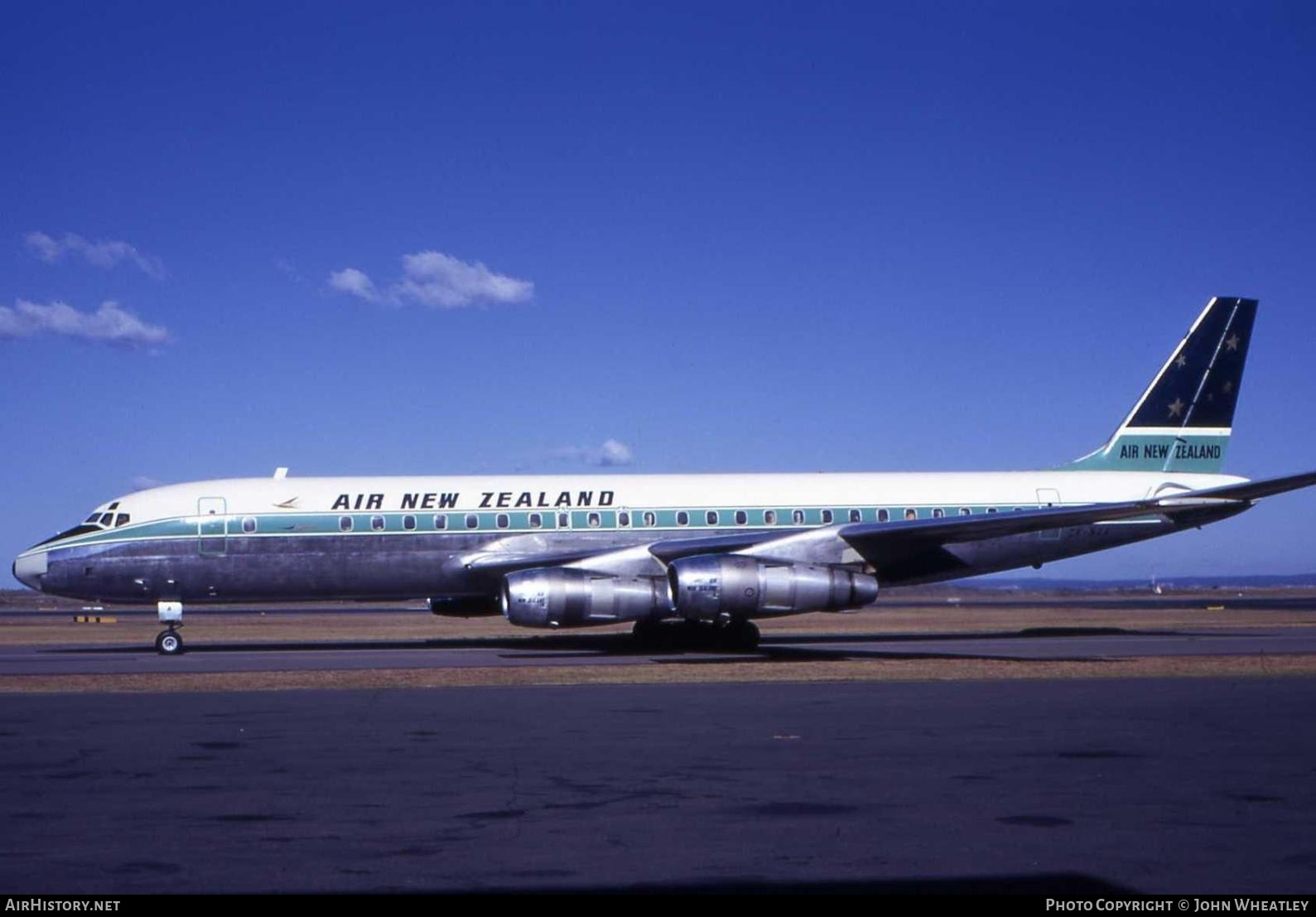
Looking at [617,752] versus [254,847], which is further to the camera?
[617,752]

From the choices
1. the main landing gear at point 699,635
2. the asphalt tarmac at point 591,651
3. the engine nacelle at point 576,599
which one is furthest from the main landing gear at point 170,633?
the main landing gear at point 699,635

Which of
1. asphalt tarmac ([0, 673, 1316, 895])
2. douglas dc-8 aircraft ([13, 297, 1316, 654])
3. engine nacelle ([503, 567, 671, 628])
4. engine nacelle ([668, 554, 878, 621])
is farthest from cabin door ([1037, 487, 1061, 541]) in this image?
asphalt tarmac ([0, 673, 1316, 895])

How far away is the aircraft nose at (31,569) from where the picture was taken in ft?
90.6

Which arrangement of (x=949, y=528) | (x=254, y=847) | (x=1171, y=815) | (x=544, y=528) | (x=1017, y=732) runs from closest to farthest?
1. (x=254, y=847)
2. (x=1171, y=815)
3. (x=1017, y=732)
4. (x=949, y=528)
5. (x=544, y=528)

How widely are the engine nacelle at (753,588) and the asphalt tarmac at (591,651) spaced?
980mm

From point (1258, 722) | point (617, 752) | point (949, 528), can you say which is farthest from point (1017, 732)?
point (949, 528)

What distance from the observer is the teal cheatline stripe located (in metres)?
32.5

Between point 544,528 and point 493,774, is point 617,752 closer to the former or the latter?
point 493,774

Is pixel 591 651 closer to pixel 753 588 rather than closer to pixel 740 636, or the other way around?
pixel 740 636

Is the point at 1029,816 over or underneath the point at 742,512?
underneath

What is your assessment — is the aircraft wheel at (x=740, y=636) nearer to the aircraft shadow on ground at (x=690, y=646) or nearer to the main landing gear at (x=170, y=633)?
the aircraft shadow on ground at (x=690, y=646)

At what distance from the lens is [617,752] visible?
1245 cm

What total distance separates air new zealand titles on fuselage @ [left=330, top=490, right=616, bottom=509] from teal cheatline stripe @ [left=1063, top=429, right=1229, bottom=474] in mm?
12045

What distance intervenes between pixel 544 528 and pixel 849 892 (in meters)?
22.5
